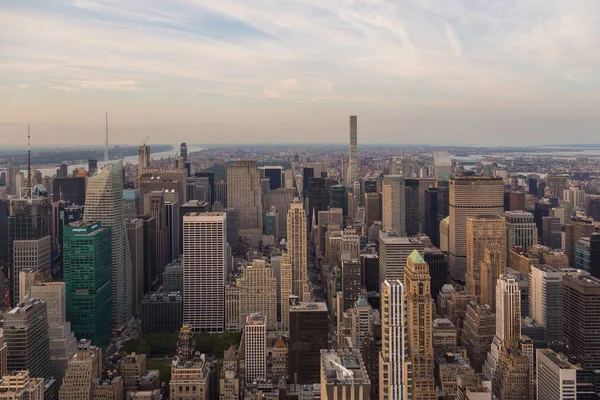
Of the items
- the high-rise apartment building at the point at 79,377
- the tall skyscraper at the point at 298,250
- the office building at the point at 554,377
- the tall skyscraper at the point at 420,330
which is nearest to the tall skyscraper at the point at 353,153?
the tall skyscraper at the point at 298,250

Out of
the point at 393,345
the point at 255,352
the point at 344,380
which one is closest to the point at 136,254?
the point at 255,352

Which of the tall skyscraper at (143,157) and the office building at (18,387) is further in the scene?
the tall skyscraper at (143,157)

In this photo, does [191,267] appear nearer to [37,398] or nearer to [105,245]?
[105,245]

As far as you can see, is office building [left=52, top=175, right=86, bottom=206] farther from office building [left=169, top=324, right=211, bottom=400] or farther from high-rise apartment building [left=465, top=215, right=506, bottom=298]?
high-rise apartment building [left=465, top=215, right=506, bottom=298]

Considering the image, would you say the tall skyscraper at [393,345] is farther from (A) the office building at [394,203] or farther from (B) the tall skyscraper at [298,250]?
(A) the office building at [394,203]

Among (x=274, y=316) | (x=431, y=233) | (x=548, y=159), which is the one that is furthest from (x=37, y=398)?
(x=431, y=233)

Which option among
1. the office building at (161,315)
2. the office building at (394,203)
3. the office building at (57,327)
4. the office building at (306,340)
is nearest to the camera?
the office building at (57,327)

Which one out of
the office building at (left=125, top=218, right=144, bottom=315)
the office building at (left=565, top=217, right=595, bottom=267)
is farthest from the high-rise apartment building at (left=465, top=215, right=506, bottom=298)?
the office building at (left=125, top=218, right=144, bottom=315)
